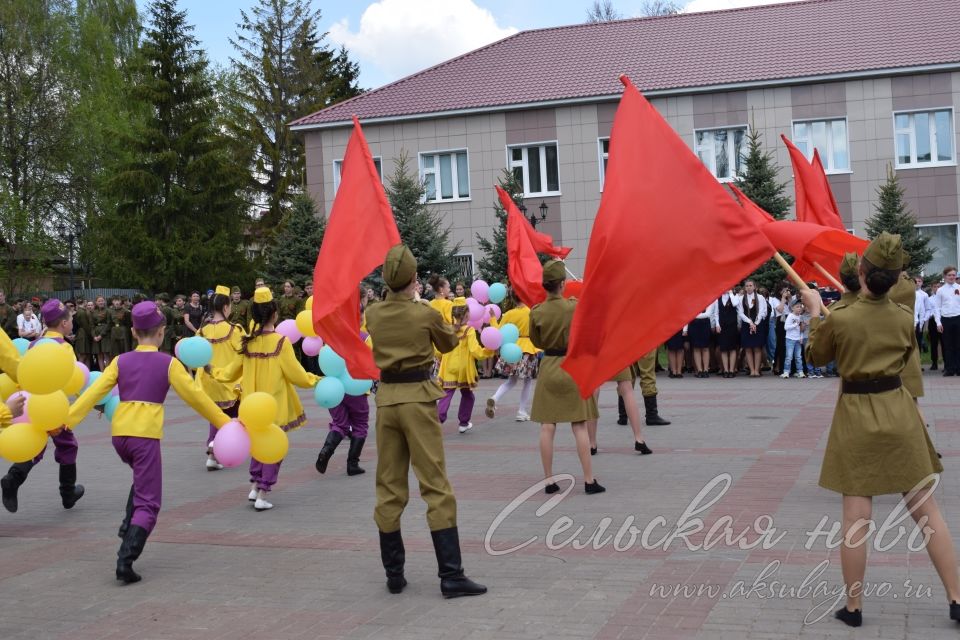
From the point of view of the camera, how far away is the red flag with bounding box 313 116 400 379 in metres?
7.26

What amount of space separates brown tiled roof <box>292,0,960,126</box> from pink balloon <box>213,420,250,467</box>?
2519 centimetres

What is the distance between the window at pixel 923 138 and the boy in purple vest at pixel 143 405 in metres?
26.9

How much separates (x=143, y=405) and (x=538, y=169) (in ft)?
85.9

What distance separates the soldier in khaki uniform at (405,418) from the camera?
6.02m

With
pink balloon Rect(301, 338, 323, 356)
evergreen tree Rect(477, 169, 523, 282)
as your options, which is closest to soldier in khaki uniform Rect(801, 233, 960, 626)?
pink balloon Rect(301, 338, 323, 356)

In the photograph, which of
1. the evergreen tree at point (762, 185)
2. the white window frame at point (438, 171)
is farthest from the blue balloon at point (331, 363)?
the white window frame at point (438, 171)

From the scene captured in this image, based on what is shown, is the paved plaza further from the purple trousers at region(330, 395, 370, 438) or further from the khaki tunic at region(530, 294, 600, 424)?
the khaki tunic at region(530, 294, 600, 424)

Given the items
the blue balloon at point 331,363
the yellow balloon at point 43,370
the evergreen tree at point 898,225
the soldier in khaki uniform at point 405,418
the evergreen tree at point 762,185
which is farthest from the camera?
the evergreen tree at point 898,225

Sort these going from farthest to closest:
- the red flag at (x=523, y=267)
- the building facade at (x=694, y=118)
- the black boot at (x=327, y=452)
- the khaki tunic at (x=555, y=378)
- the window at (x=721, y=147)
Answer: the window at (x=721, y=147)
the building facade at (x=694, y=118)
the red flag at (x=523, y=267)
the black boot at (x=327, y=452)
the khaki tunic at (x=555, y=378)

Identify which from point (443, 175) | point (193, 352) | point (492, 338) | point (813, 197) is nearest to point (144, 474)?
point (193, 352)

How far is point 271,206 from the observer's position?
49.4m

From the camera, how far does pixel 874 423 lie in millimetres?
5191

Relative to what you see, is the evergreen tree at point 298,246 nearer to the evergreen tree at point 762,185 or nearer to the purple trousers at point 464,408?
the evergreen tree at point 762,185

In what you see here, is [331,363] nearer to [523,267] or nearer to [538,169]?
[523,267]
